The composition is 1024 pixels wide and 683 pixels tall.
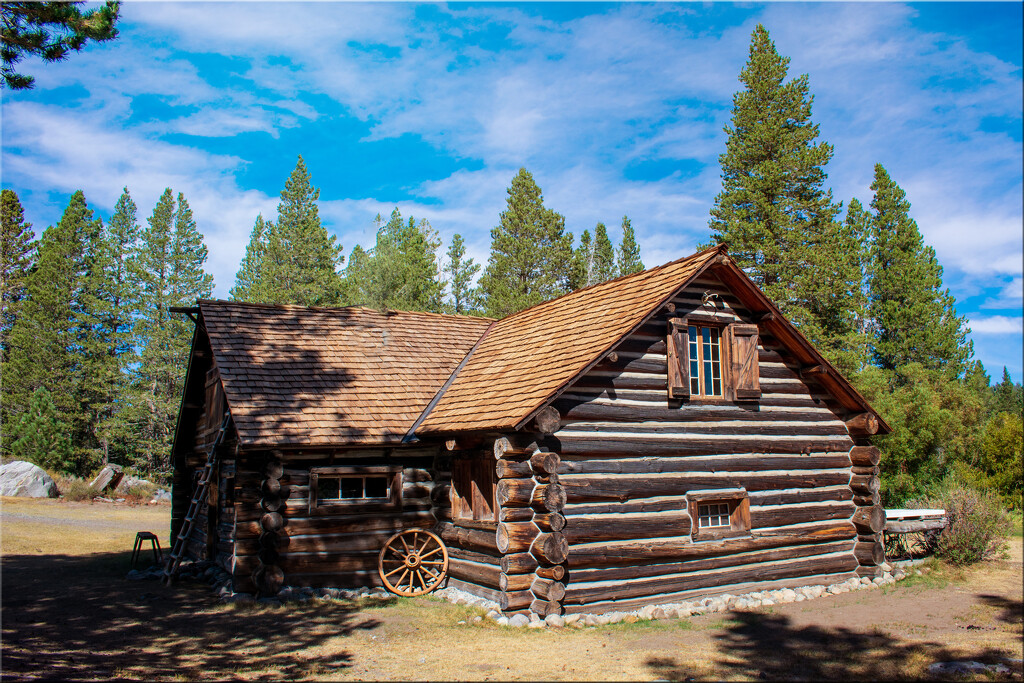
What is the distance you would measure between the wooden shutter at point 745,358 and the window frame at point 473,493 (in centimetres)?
507

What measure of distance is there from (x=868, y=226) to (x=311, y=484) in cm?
4002

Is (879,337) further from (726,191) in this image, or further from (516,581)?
(516,581)

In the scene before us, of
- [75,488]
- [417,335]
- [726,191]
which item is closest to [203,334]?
[417,335]

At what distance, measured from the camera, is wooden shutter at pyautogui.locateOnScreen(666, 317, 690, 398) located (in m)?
12.9

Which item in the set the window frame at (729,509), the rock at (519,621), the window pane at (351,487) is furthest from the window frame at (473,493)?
the window frame at (729,509)

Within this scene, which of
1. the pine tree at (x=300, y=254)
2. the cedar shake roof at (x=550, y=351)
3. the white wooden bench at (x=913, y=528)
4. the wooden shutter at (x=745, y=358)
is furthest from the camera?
the pine tree at (x=300, y=254)

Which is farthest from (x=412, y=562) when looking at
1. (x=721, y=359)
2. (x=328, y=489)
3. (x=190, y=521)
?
(x=721, y=359)

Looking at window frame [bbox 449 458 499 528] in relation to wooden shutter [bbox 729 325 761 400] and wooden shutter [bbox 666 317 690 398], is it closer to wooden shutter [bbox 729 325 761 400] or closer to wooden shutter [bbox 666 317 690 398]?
wooden shutter [bbox 666 317 690 398]

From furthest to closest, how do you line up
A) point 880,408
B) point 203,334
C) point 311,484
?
point 880,408, point 203,334, point 311,484

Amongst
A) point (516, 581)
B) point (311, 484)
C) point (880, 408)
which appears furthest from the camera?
point (880, 408)

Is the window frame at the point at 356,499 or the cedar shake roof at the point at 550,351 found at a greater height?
the cedar shake roof at the point at 550,351

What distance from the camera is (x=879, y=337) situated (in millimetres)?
43000

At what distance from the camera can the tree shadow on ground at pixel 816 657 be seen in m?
8.52

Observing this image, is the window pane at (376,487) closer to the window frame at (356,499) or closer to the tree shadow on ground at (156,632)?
the window frame at (356,499)
